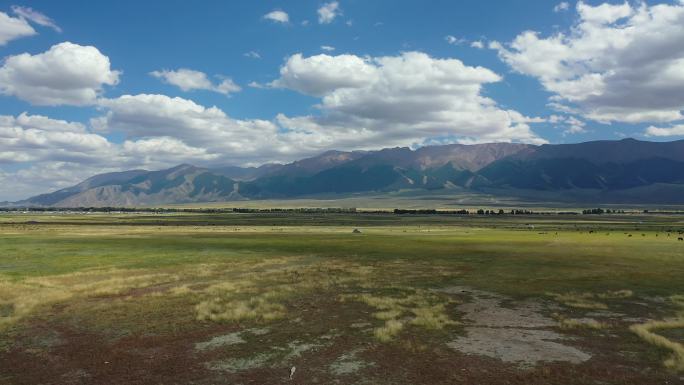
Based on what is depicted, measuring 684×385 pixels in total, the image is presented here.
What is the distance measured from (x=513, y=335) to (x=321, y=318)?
986 centimetres

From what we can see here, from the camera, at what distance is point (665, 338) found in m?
21.0

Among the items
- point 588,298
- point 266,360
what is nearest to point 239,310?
point 266,360

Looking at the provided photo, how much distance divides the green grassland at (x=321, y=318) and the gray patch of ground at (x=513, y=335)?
331 millimetres

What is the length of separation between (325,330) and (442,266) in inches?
1062

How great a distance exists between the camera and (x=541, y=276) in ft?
134

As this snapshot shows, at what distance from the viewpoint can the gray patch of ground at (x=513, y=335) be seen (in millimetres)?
19234

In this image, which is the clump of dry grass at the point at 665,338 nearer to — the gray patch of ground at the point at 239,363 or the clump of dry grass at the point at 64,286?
the gray patch of ground at the point at 239,363

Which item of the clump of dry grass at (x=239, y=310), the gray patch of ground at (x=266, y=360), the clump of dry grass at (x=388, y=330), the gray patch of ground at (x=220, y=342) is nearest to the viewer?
the gray patch of ground at (x=266, y=360)

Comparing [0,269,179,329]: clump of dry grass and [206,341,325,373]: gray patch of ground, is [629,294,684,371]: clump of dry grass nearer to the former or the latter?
[206,341,325,373]: gray patch of ground

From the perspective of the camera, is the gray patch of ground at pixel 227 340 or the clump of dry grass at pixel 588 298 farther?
the clump of dry grass at pixel 588 298

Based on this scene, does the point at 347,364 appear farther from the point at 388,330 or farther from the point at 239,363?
the point at 388,330

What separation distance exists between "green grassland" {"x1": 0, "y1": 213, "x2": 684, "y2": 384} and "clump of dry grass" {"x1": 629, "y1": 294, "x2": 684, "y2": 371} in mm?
88

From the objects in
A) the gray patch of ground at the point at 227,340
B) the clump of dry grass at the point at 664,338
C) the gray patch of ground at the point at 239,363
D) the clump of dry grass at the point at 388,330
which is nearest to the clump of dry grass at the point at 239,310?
the gray patch of ground at the point at 227,340

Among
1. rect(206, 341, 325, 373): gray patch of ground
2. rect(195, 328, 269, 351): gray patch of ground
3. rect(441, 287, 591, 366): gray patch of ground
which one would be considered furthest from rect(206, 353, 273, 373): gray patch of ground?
rect(441, 287, 591, 366): gray patch of ground
